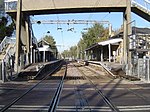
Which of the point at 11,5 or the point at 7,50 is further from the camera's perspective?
the point at 11,5

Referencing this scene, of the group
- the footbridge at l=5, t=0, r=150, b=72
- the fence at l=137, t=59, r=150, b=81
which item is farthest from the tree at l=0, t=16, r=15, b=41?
the fence at l=137, t=59, r=150, b=81

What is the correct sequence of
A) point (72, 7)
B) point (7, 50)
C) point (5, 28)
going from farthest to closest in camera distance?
point (5, 28) → point (72, 7) → point (7, 50)

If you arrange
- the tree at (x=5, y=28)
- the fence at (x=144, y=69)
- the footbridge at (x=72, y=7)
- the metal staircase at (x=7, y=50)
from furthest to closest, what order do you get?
the tree at (x=5, y=28), the footbridge at (x=72, y=7), the metal staircase at (x=7, y=50), the fence at (x=144, y=69)

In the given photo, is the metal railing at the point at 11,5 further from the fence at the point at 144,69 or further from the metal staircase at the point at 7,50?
the fence at the point at 144,69

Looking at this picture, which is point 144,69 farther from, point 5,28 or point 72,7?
point 5,28

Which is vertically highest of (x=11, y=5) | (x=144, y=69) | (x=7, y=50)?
(x=11, y=5)

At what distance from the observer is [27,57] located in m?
44.4

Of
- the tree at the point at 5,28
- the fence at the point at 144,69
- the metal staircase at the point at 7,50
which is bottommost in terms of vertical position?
the fence at the point at 144,69

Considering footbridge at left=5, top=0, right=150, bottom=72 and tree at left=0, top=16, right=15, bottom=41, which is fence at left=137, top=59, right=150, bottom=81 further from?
tree at left=0, top=16, right=15, bottom=41

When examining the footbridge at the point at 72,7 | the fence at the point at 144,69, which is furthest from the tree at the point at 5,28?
the fence at the point at 144,69

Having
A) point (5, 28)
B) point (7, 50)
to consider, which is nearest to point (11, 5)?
point (7, 50)

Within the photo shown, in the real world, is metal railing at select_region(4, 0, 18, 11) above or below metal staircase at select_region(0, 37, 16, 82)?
above

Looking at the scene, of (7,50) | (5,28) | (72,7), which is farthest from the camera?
(5,28)

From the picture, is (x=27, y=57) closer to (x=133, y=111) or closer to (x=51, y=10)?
(x=51, y=10)
